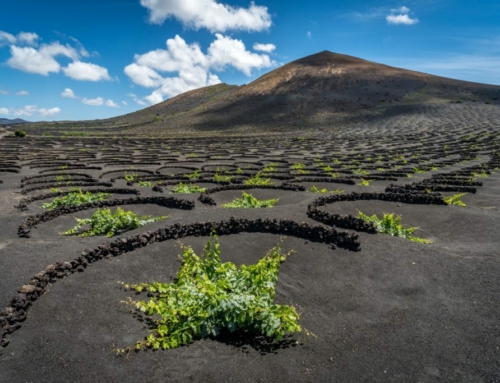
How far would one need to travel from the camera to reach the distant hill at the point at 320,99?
318 ft

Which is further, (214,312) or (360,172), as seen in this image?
(360,172)

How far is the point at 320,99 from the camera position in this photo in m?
112

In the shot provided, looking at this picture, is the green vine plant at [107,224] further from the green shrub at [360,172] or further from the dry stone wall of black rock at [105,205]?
the green shrub at [360,172]

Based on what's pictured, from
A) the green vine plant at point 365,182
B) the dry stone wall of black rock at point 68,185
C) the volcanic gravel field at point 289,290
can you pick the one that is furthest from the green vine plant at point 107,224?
the green vine plant at point 365,182

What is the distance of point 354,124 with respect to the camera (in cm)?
8800

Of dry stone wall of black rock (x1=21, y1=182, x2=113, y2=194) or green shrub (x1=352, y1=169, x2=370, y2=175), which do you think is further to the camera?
green shrub (x1=352, y1=169, x2=370, y2=175)

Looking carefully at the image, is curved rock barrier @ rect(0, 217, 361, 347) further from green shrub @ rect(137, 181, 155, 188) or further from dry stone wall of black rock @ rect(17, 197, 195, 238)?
green shrub @ rect(137, 181, 155, 188)

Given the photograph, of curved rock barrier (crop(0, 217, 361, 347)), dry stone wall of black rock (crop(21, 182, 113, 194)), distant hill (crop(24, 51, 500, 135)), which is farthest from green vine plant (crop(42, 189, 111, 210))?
distant hill (crop(24, 51, 500, 135))

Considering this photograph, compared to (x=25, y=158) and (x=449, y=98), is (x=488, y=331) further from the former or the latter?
(x=449, y=98)

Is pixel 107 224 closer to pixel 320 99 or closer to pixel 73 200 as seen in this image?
pixel 73 200

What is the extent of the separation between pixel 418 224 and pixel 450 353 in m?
10.4

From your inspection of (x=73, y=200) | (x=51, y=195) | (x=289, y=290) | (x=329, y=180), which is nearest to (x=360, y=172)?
(x=329, y=180)

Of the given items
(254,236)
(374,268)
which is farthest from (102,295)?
(374,268)

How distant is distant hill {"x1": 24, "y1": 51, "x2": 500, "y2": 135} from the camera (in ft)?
318
